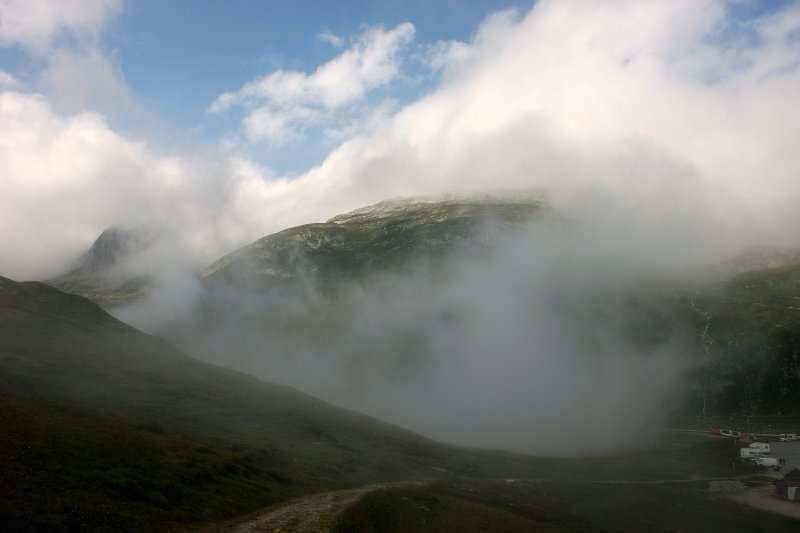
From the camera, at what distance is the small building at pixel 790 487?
4715 inches

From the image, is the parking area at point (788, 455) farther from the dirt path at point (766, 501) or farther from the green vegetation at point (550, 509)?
the green vegetation at point (550, 509)

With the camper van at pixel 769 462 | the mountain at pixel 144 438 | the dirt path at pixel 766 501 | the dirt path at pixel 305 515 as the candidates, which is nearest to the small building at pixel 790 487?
the dirt path at pixel 766 501

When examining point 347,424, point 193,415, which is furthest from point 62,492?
point 347,424

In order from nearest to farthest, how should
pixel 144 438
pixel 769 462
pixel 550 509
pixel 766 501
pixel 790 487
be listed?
pixel 144 438, pixel 550 509, pixel 766 501, pixel 790 487, pixel 769 462

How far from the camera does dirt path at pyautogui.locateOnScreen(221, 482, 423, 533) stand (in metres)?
44.2

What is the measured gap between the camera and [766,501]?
117562 mm

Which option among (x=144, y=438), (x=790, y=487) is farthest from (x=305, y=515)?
(x=790, y=487)

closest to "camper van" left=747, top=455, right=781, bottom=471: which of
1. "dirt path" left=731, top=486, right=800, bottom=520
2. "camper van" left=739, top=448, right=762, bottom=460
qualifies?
"camper van" left=739, top=448, right=762, bottom=460

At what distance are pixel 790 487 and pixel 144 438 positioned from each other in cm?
14332

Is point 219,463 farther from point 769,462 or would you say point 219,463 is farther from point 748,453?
point 748,453

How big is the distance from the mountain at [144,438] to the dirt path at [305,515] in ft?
13.1

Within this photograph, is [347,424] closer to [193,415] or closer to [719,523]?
[193,415]

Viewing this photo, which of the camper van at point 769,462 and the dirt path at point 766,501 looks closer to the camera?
the dirt path at point 766,501

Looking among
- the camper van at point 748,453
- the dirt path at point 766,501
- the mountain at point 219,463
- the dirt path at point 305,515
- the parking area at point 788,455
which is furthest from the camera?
the camper van at point 748,453
